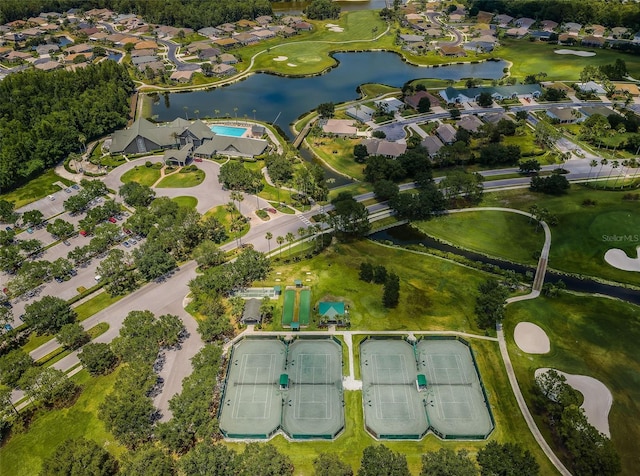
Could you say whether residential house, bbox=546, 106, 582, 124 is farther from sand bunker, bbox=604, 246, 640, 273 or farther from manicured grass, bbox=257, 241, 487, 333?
manicured grass, bbox=257, 241, 487, 333

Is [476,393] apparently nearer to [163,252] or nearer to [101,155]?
[163,252]

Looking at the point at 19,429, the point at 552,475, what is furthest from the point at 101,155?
the point at 552,475

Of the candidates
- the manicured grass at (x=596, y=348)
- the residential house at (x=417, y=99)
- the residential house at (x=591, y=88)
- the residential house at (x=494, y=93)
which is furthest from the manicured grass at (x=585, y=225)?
the residential house at (x=591, y=88)

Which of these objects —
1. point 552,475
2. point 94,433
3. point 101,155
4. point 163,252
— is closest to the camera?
point 552,475

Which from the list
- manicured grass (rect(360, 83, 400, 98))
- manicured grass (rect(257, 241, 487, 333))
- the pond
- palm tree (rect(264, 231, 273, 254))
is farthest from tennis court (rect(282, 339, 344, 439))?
manicured grass (rect(360, 83, 400, 98))

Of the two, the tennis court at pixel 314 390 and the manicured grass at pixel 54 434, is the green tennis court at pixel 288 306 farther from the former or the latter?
the manicured grass at pixel 54 434
